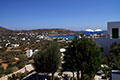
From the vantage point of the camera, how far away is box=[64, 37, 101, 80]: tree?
428 inches

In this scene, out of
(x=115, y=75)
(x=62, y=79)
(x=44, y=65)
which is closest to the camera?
(x=115, y=75)

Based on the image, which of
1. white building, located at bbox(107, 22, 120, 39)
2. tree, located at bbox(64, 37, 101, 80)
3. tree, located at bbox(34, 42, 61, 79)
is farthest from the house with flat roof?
tree, located at bbox(34, 42, 61, 79)

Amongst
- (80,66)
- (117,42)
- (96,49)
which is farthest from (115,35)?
(80,66)

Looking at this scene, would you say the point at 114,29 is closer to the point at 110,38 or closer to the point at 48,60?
→ the point at 110,38

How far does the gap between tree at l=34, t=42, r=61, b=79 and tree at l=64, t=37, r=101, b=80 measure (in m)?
1.47

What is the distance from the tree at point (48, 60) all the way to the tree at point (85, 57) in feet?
4.82

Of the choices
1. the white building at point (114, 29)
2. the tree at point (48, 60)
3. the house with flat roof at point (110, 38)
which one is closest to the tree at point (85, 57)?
the tree at point (48, 60)

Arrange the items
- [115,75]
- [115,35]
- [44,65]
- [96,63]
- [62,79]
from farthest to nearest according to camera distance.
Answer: [115,35], [62,79], [44,65], [96,63], [115,75]

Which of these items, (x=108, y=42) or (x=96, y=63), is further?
(x=108, y=42)

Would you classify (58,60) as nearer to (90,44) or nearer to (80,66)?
(80,66)

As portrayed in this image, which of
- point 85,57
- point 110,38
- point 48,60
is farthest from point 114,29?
point 48,60

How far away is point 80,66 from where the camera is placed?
1095 cm

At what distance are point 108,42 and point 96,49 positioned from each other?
8627 millimetres

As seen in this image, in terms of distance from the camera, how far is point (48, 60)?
39.6ft
